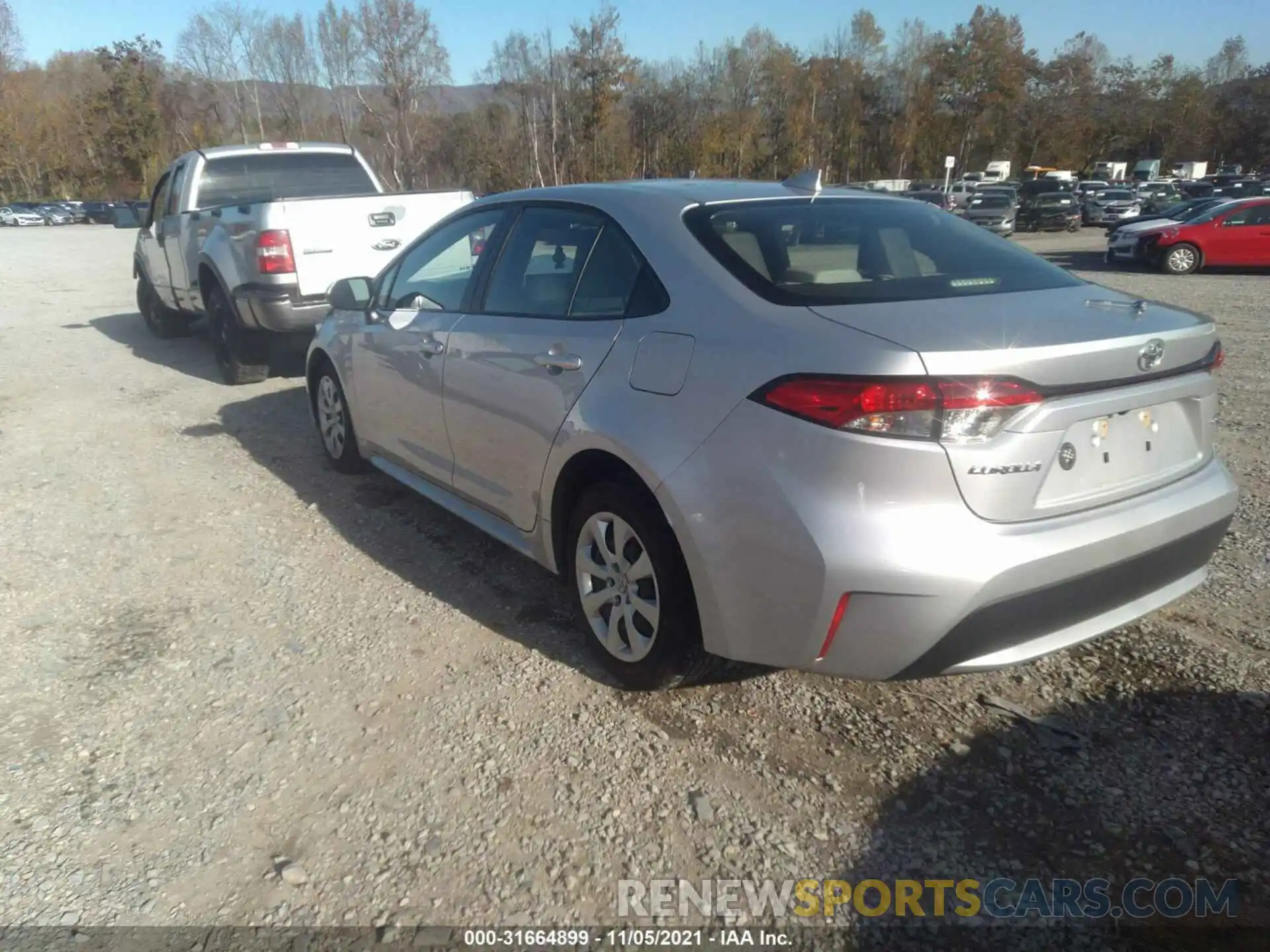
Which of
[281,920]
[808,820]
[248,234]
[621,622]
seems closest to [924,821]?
[808,820]

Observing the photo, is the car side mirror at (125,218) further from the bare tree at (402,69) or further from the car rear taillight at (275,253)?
the bare tree at (402,69)

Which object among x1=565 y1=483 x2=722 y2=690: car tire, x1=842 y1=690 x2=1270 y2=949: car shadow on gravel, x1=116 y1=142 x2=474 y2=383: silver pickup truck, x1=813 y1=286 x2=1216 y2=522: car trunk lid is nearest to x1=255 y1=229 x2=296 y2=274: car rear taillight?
x1=116 y1=142 x2=474 y2=383: silver pickup truck

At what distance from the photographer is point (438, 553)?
444 cm

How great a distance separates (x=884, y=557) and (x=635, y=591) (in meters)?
0.97

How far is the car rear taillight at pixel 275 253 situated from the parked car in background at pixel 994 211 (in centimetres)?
2207

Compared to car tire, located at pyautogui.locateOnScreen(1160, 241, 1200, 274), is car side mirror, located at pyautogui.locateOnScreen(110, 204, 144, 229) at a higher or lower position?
higher

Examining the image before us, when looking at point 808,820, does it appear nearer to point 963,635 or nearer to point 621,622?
point 963,635

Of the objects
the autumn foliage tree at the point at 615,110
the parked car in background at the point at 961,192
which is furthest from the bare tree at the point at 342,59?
the parked car in background at the point at 961,192

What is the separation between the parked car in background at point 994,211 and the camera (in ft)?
85.7

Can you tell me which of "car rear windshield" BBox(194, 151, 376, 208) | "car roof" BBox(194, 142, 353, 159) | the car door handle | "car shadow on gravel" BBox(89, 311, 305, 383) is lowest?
"car shadow on gravel" BBox(89, 311, 305, 383)

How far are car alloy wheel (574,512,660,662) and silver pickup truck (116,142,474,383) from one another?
5.09 meters

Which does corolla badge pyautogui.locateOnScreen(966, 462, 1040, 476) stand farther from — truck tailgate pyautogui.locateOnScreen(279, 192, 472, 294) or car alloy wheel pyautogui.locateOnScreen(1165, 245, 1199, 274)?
car alloy wheel pyautogui.locateOnScreen(1165, 245, 1199, 274)

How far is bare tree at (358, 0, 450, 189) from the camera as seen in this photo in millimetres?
49906

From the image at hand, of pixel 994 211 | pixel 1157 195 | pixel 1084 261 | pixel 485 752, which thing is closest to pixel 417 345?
pixel 485 752
